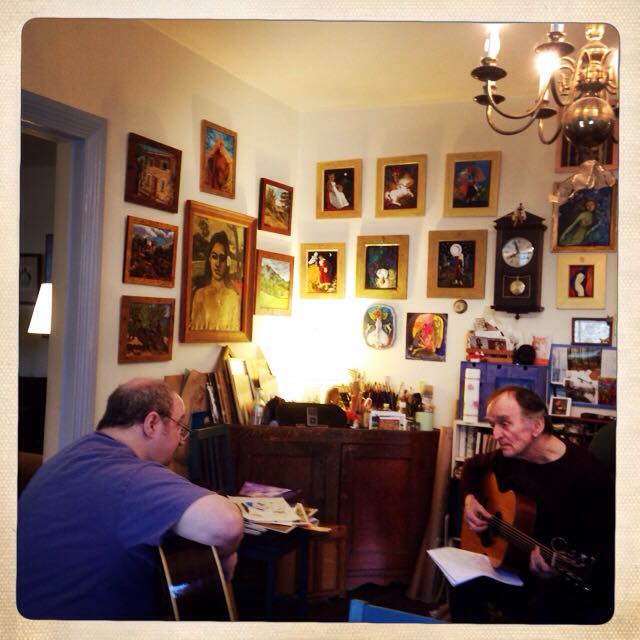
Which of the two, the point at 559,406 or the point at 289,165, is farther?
the point at 289,165

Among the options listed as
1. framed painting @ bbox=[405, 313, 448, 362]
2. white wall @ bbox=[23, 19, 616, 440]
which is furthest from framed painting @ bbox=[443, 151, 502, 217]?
framed painting @ bbox=[405, 313, 448, 362]

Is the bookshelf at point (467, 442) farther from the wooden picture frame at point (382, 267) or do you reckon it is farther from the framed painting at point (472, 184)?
the framed painting at point (472, 184)

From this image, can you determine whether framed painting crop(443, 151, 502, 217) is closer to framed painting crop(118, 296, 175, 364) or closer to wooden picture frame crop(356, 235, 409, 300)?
wooden picture frame crop(356, 235, 409, 300)

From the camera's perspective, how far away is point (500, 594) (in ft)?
5.89

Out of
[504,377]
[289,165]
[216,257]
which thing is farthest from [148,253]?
[504,377]

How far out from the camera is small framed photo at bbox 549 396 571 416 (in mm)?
1768

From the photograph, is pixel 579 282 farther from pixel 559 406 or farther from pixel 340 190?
pixel 340 190

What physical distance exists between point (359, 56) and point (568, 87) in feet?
1.78

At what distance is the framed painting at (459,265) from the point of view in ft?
5.95

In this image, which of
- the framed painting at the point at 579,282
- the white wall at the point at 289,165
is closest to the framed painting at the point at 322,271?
the white wall at the point at 289,165

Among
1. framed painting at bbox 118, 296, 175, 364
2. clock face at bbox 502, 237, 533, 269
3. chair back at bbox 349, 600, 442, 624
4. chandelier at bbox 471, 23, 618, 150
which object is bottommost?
chair back at bbox 349, 600, 442, 624

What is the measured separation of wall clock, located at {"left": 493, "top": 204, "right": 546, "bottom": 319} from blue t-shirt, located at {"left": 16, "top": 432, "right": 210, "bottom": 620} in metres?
0.91

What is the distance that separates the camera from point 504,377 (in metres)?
1.78

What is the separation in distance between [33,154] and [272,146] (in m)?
0.63
